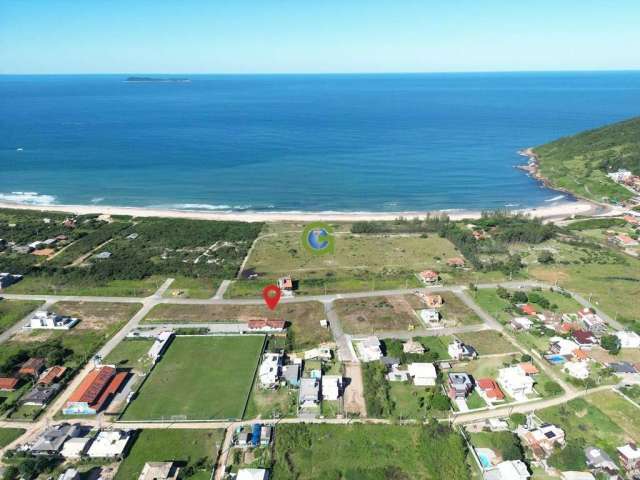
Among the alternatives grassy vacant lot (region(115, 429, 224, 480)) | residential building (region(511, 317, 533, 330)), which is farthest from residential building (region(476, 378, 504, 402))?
grassy vacant lot (region(115, 429, 224, 480))

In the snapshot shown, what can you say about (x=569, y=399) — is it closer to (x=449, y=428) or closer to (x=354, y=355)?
(x=449, y=428)

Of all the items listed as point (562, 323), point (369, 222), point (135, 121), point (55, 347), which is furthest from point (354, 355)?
point (135, 121)

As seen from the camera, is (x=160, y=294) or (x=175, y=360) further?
(x=160, y=294)

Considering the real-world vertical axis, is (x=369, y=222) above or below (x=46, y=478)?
below

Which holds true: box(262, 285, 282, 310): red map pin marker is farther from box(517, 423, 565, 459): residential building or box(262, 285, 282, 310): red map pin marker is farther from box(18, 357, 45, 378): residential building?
box(517, 423, 565, 459): residential building

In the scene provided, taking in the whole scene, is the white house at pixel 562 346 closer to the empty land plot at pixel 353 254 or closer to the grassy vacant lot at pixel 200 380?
the empty land plot at pixel 353 254

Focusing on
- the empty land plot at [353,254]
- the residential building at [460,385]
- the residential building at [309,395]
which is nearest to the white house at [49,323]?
A: the empty land plot at [353,254]
